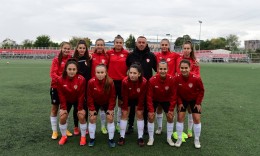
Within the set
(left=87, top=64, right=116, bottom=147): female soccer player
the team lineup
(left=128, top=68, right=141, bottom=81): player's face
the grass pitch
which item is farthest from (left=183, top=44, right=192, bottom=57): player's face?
the grass pitch

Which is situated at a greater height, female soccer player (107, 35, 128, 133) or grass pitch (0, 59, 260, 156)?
female soccer player (107, 35, 128, 133)

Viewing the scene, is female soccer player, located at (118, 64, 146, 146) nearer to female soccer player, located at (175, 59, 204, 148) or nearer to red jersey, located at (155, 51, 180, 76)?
female soccer player, located at (175, 59, 204, 148)

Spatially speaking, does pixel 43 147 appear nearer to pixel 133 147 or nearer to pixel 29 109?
pixel 133 147

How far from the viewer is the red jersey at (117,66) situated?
577cm

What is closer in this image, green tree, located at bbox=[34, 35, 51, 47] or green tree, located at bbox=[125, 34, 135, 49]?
green tree, located at bbox=[125, 34, 135, 49]

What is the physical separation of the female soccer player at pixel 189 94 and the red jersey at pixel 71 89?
174 centimetres

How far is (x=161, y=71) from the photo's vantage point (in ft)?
16.8

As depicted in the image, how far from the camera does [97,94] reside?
17.1 ft

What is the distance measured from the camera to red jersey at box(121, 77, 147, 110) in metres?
5.20

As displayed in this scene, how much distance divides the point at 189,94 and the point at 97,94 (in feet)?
5.43

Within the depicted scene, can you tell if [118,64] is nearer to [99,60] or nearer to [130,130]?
[99,60]

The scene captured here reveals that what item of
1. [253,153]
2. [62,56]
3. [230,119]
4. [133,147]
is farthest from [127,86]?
[230,119]

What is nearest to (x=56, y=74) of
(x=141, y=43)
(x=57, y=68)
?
(x=57, y=68)

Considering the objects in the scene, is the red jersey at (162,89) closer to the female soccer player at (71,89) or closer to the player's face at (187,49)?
the player's face at (187,49)
